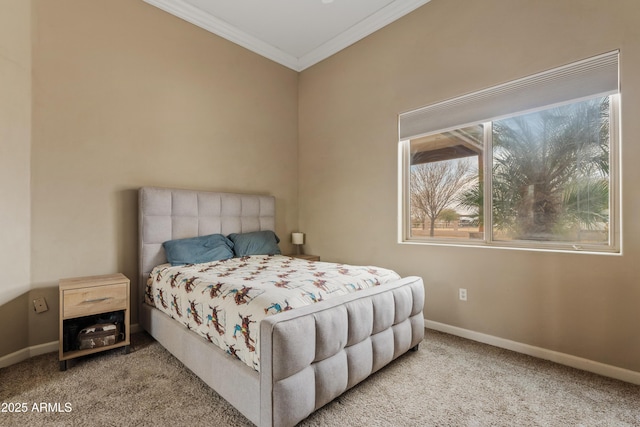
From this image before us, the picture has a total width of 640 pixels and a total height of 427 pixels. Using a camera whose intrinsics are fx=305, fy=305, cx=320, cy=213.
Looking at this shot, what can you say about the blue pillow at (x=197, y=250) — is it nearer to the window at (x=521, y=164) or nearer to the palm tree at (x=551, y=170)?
the window at (x=521, y=164)

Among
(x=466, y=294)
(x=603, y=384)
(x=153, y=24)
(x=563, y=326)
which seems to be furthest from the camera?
(x=153, y=24)

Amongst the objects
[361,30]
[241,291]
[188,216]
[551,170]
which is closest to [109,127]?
[188,216]

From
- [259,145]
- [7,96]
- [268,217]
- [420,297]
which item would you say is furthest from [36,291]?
[420,297]

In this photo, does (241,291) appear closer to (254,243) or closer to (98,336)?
(98,336)

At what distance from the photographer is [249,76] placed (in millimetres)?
3990

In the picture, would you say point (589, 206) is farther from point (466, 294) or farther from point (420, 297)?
point (420, 297)

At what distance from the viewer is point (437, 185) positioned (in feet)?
10.8

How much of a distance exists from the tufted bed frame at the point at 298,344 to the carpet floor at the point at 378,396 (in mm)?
123

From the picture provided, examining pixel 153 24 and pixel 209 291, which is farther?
pixel 153 24

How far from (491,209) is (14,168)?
4020mm

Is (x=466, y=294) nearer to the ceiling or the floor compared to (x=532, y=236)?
nearer to the floor

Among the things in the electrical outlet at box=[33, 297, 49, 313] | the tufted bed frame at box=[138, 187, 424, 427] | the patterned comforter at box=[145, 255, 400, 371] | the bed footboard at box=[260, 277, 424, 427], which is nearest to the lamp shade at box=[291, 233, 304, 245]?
the patterned comforter at box=[145, 255, 400, 371]

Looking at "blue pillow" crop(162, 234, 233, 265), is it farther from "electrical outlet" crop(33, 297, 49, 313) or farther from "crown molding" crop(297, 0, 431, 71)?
"crown molding" crop(297, 0, 431, 71)

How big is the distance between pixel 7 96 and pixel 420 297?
11.7ft
